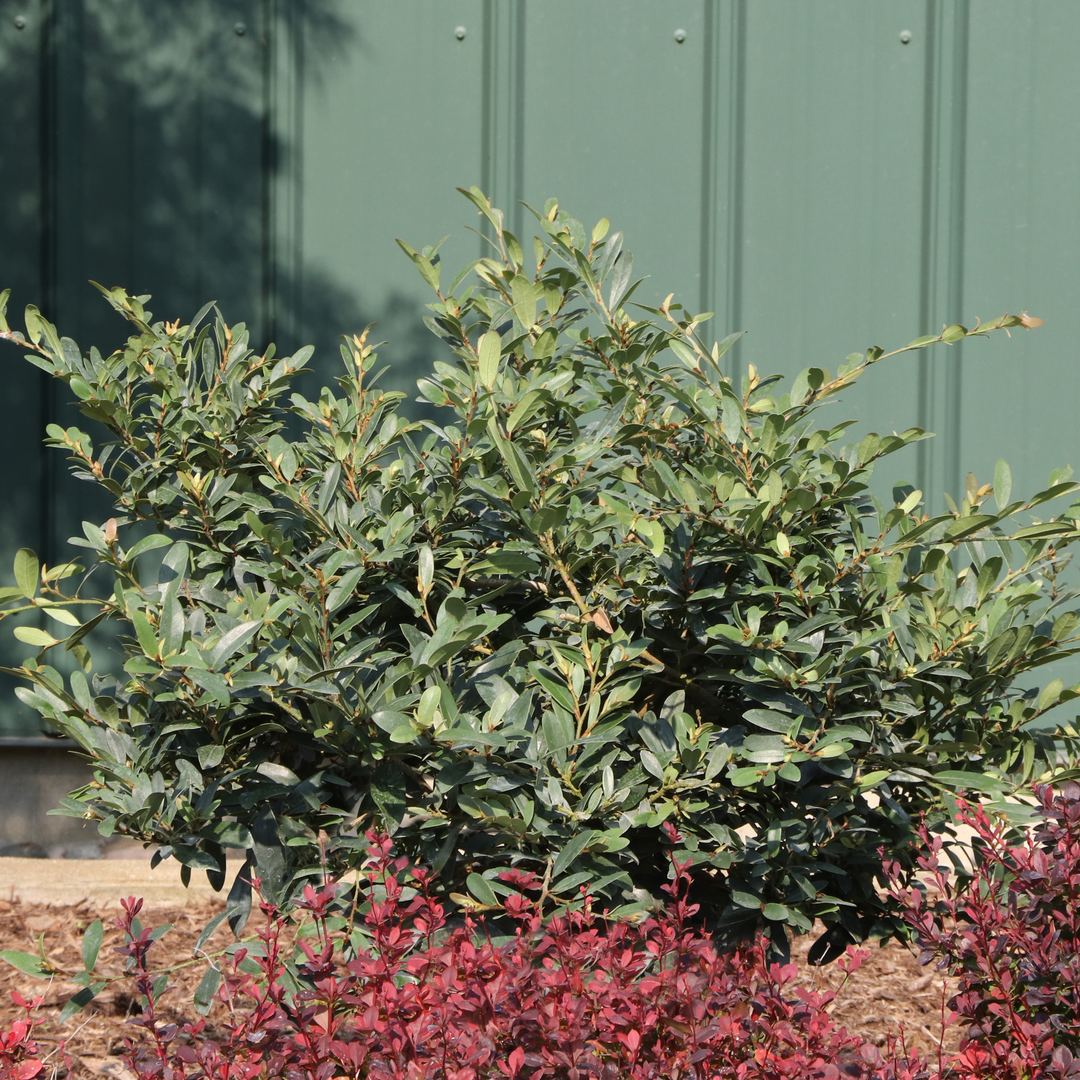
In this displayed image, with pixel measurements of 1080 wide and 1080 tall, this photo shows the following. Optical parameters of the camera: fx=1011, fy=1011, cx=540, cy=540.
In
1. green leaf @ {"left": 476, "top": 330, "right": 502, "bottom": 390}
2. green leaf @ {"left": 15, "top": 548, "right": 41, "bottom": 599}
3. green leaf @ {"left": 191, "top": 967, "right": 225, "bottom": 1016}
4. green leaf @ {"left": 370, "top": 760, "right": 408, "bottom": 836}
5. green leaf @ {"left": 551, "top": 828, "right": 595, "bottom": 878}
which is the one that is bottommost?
green leaf @ {"left": 191, "top": 967, "right": 225, "bottom": 1016}

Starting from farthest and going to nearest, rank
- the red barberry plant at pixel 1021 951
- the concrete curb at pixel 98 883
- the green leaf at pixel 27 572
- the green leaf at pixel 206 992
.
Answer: the concrete curb at pixel 98 883, the green leaf at pixel 206 992, the green leaf at pixel 27 572, the red barberry plant at pixel 1021 951

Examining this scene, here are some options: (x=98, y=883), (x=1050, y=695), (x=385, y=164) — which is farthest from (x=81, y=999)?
(x=385, y=164)

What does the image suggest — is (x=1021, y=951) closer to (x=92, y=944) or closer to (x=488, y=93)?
(x=92, y=944)

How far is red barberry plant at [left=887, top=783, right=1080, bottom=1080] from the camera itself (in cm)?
152

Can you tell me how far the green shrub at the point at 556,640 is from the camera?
67.6 inches

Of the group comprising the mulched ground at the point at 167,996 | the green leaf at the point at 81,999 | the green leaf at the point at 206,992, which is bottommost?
the mulched ground at the point at 167,996

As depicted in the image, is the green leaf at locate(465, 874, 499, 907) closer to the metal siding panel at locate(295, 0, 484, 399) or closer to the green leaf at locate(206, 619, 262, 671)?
the green leaf at locate(206, 619, 262, 671)

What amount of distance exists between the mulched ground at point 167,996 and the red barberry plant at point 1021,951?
0.72 meters

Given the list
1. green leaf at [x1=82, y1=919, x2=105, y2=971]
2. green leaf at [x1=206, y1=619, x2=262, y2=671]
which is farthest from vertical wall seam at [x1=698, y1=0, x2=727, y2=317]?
green leaf at [x1=82, y1=919, x2=105, y2=971]

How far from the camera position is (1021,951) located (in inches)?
66.4

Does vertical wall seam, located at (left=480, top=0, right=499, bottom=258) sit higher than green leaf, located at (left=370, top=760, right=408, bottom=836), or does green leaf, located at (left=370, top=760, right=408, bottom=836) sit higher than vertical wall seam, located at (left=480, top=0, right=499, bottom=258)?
vertical wall seam, located at (left=480, top=0, right=499, bottom=258)

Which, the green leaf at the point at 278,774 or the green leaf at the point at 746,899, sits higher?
the green leaf at the point at 278,774

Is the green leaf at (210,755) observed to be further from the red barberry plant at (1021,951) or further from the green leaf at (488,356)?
the red barberry plant at (1021,951)

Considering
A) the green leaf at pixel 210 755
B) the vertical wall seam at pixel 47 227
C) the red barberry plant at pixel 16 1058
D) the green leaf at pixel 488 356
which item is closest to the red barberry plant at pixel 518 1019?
the red barberry plant at pixel 16 1058
